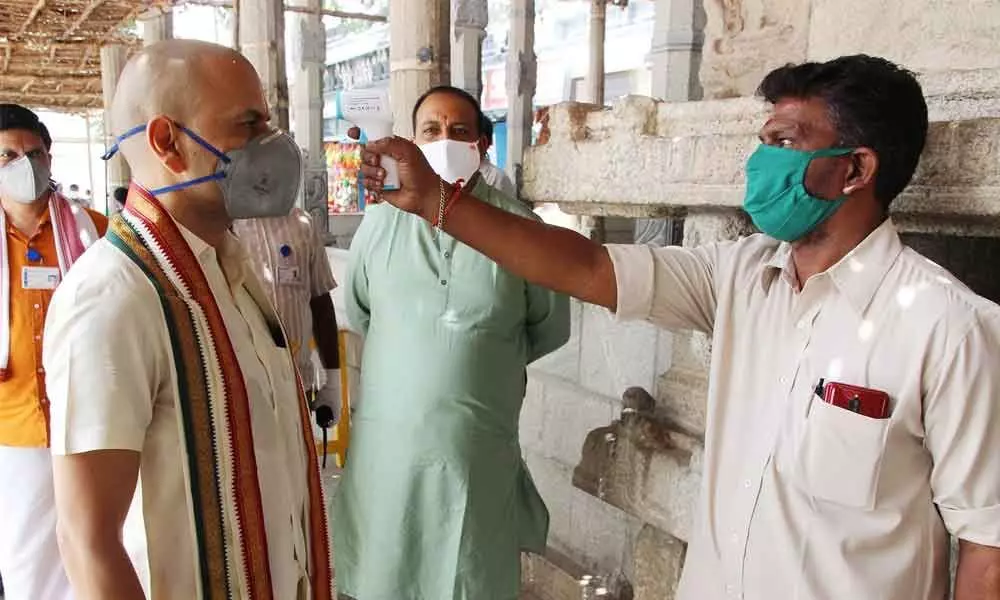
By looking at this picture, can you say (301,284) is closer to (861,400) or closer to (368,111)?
(368,111)

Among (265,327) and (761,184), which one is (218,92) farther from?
(761,184)

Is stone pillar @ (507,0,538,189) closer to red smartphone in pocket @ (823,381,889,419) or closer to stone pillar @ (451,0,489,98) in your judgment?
stone pillar @ (451,0,489,98)

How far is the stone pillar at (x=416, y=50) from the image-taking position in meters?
4.36

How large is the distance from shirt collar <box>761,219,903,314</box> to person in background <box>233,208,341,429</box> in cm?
208

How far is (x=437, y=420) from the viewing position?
2.28 meters

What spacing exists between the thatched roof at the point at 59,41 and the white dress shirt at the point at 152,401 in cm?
739

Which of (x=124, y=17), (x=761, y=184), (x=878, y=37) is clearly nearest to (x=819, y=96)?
(x=761, y=184)

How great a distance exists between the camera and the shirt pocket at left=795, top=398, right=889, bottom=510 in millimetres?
1284

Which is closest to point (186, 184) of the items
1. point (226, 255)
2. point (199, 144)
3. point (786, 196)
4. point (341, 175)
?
point (199, 144)

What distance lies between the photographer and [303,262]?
119 inches

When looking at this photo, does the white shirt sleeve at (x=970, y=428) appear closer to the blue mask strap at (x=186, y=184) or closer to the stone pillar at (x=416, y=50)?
the blue mask strap at (x=186, y=184)

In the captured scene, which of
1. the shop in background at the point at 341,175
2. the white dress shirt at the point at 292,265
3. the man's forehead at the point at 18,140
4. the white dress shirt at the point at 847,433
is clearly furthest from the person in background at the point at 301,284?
the shop in background at the point at 341,175

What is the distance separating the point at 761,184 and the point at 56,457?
50.1 inches

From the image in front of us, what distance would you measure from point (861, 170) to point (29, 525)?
8.84 ft
